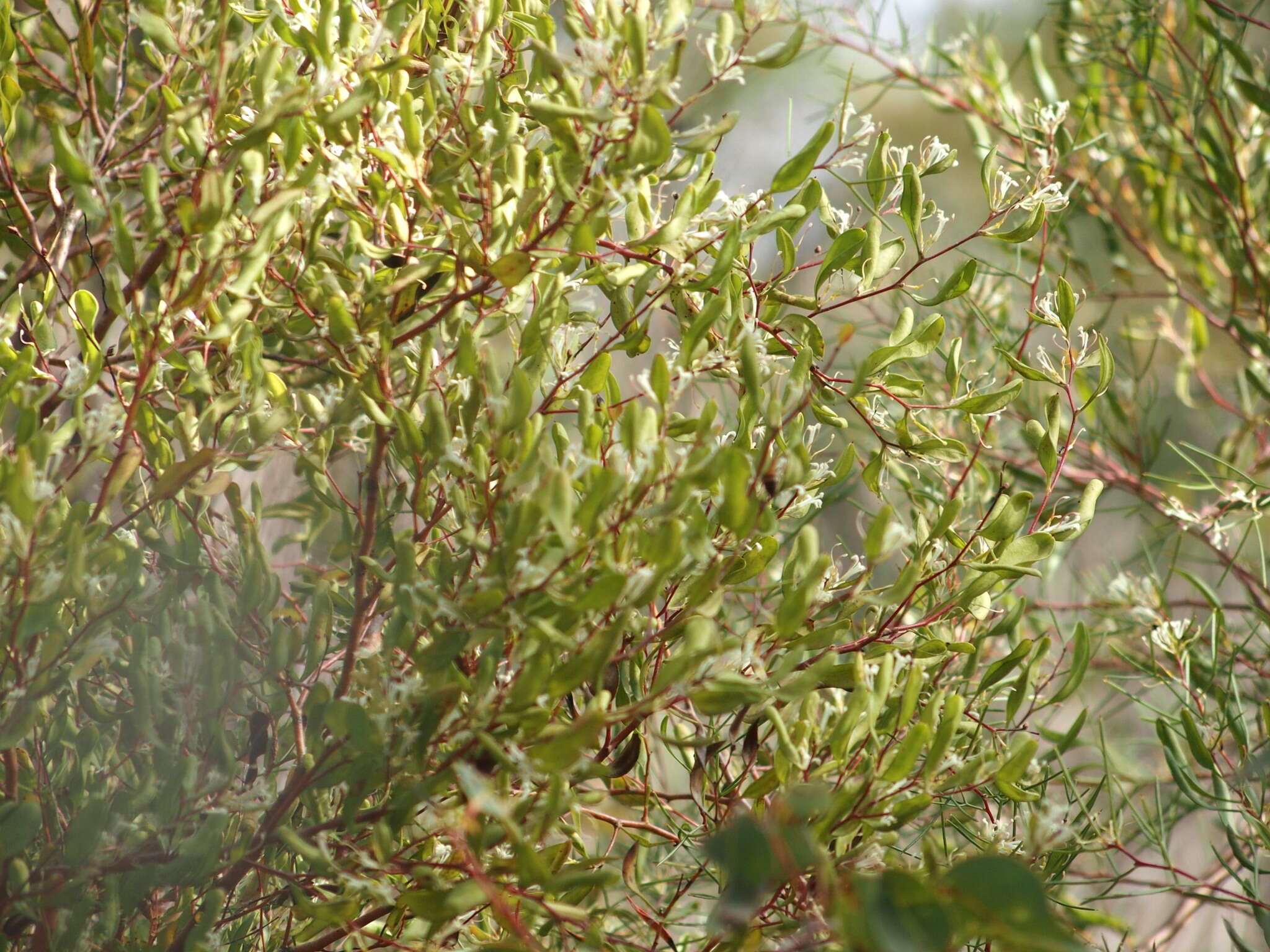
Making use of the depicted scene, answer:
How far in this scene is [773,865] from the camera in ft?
0.73

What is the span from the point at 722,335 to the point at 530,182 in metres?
0.09

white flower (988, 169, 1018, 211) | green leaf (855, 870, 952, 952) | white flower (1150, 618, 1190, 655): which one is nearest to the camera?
green leaf (855, 870, 952, 952)

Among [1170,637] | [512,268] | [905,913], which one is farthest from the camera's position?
[1170,637]

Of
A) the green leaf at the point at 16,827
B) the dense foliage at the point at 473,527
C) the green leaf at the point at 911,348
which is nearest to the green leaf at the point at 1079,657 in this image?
the dense foliage at the point at 473,527

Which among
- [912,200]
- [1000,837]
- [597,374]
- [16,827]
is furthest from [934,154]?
[16,827]

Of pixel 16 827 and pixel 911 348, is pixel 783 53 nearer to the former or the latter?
pixel 911 348

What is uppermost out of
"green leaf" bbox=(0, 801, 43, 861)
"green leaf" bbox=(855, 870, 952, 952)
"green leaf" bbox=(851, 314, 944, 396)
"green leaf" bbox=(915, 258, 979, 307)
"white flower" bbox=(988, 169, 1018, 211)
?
"white flower" bbox=(988, 169, 1018, 211)

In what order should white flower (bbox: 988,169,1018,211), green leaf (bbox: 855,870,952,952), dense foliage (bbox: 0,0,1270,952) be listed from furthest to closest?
white flower (bbox: 988,169,1018,211) < dense foliage (bbox: 0,0,1270,952) < green leaf (bbox: 855,870,952,952)

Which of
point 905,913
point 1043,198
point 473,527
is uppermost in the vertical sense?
point 1043,198

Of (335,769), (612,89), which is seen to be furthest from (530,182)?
(335,769)

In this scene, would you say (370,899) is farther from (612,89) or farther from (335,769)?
(612,89)

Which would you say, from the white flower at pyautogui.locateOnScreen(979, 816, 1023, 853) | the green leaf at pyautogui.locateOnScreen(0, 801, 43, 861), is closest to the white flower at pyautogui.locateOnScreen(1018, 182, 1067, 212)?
the white flower at pyautogui.locateOnScreen(979, 816, 1023, 853)

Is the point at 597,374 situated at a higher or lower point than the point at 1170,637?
higher

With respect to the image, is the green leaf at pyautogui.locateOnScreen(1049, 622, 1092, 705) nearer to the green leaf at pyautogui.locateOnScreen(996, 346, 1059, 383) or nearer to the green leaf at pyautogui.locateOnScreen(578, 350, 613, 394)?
the green leaf at pyautogui.locateOnScreen(996, 346, 1059, 383)
